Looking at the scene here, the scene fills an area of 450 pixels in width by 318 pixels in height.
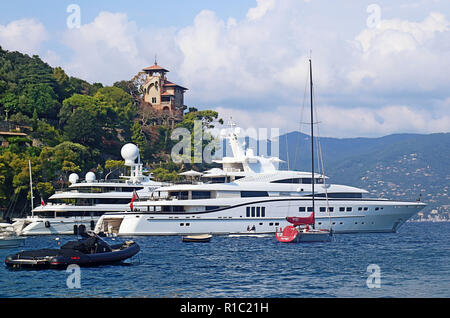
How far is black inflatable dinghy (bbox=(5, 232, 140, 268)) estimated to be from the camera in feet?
101

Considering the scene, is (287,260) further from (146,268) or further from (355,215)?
(355,215)

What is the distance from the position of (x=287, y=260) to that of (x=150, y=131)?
69.3 metres

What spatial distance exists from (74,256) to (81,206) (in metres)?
31.4

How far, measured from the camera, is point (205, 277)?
28453mm

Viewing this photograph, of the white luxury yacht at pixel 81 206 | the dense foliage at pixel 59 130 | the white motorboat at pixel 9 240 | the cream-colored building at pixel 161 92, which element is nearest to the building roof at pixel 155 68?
the cream-colored building at pixel 161 92

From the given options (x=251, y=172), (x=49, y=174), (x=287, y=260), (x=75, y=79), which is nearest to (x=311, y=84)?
(x=251, y=172)

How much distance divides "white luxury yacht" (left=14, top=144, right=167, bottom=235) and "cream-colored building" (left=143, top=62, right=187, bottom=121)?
161 ft

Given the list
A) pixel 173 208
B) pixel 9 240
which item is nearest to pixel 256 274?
pixel 9 240

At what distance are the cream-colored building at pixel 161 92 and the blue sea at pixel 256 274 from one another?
7341 centimetres

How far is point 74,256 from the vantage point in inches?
1235

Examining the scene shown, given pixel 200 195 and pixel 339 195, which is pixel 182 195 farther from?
pixel 339 195

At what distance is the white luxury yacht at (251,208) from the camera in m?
52.6

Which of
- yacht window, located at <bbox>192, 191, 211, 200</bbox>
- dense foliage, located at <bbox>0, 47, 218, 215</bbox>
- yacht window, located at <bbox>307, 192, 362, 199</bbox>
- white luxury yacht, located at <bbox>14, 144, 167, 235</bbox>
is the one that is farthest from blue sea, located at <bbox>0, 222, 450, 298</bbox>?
dense foliage, located at <bbox>0, 47, 218, 215</bbox>
